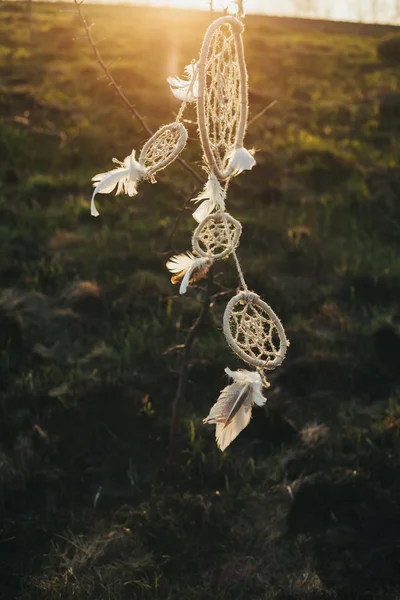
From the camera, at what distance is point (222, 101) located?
1.59m

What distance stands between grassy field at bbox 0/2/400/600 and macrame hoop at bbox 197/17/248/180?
67 centimetres

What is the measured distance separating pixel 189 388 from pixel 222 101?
2767 mm

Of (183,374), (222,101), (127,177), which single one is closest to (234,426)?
(127,177)

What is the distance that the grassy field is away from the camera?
9.73 ft

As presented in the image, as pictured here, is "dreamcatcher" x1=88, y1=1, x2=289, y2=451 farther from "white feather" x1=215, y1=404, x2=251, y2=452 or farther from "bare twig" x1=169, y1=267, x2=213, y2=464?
"bare twig" x1=169, y1=267, x2=213, y2=464

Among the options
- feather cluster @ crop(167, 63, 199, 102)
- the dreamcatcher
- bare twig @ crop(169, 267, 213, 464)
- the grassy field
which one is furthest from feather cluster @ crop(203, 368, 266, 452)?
bare twig @ crop(169, 267, 213, 464)

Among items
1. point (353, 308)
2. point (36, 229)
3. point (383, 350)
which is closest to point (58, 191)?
point (36, 229)

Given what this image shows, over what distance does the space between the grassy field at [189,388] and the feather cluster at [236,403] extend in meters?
0.81

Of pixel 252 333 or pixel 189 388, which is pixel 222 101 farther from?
pixel 189 388

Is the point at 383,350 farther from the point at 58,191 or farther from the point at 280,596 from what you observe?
the point at 58,191

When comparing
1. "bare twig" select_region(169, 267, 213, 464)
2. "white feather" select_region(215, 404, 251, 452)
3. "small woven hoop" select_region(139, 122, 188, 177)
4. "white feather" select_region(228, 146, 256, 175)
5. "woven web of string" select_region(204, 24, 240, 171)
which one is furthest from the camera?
"bare twig" select_region(169, 267, 213, 464)

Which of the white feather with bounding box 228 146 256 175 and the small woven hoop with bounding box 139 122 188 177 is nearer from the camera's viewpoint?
the white feather with bounding box 228 146 256 175

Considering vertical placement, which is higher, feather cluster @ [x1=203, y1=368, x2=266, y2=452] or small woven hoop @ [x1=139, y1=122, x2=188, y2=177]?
small woven hoop @ [x1=139, y1=122, x2=188, y2=177]

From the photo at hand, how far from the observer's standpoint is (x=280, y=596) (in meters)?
2.77
